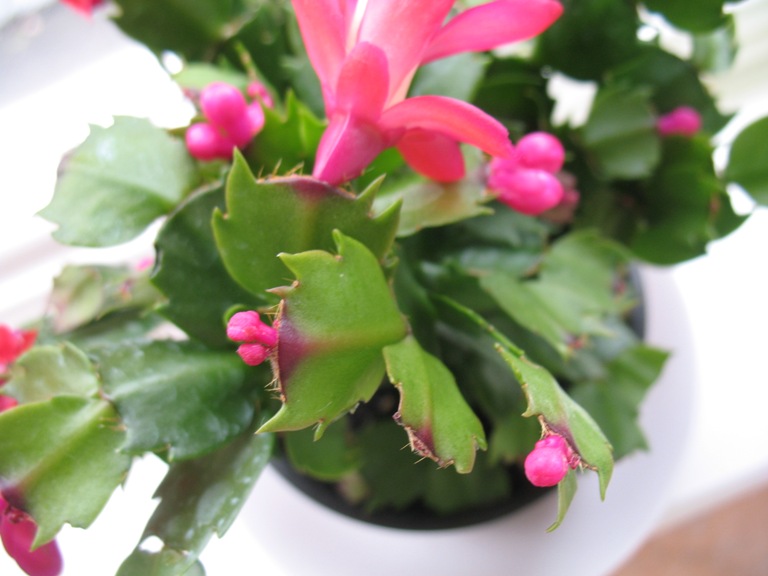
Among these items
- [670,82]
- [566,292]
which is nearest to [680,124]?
[670,82]

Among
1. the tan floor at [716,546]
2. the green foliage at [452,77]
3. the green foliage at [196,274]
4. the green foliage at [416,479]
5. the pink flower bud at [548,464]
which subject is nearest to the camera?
the pink flower bud at [548,464]

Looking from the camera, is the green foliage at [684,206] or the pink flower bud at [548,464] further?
the green foliage at [684,206]

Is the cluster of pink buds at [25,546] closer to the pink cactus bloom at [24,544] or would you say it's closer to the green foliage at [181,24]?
the pink cactus bloom at [24,544]

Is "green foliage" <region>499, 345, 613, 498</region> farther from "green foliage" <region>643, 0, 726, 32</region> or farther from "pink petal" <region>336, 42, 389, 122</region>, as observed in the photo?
"green foliage" <region>643, 0, 726, 32</region>

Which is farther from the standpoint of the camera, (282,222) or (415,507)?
(415,507)

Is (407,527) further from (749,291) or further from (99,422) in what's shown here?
(749,291)

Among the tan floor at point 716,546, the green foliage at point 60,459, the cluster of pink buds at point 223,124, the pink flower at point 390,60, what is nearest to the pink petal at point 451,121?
the pink flower at point 390,60

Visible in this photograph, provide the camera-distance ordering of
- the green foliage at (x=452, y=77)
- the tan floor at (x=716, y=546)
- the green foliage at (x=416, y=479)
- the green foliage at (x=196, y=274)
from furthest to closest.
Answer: the tan floor at (x=716, y=546), the green foliage at (x=416, y=479), the green foliage at (x=452, y=77), the green foliage at (x=196, y=274)

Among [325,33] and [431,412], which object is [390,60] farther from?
[431,412]
